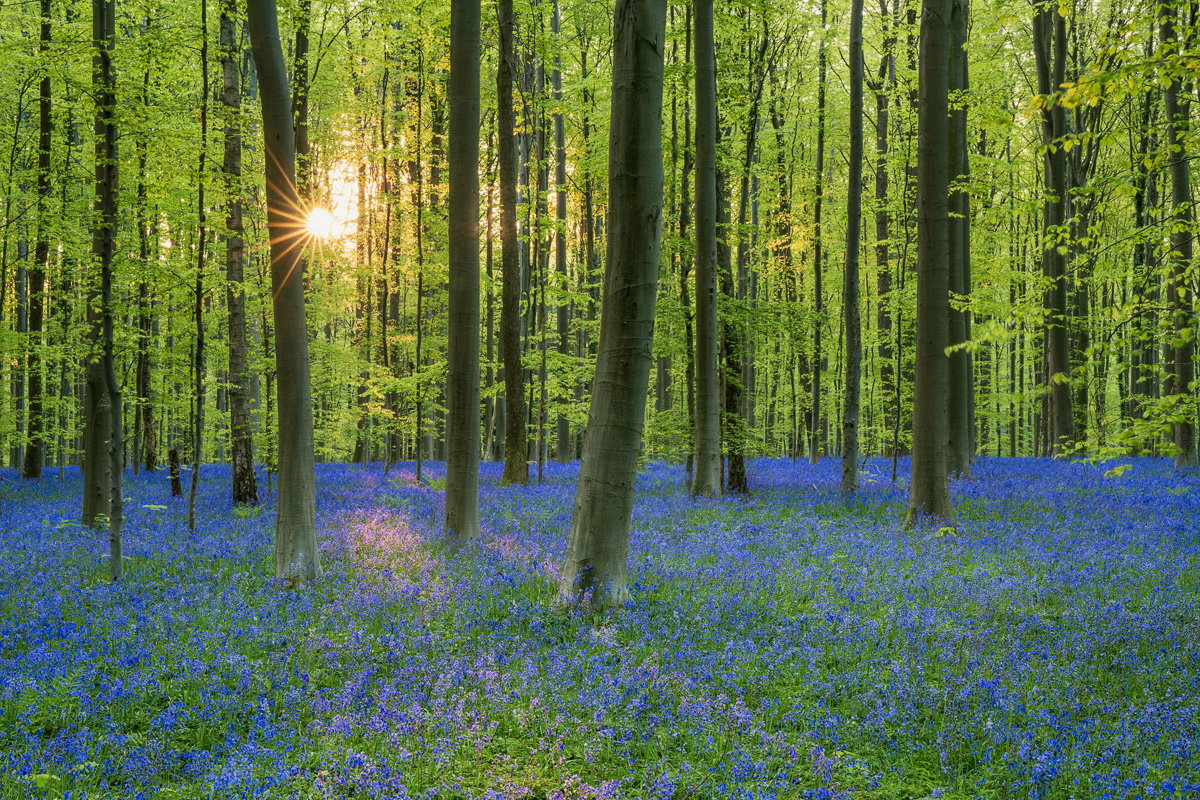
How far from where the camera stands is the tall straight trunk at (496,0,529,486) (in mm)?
14320

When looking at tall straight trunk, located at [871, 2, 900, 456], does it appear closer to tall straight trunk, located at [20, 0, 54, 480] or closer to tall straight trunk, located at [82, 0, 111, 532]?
tall straight trunk, located at [82, 0, 111, 532]

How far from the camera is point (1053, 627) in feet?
19.2

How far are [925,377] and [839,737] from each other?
7.52m

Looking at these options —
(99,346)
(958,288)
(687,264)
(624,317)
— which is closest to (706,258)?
(687,264)

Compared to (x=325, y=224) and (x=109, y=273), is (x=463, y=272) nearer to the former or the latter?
(x=109, y=273)

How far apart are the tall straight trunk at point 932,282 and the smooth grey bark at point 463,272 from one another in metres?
7.01

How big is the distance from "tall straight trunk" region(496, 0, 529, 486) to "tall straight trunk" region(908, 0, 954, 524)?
27.9 ft

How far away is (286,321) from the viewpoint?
7027 mm

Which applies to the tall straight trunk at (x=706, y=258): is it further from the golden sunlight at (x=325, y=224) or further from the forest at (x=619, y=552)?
the golden sunlight at (x=325, y=224)

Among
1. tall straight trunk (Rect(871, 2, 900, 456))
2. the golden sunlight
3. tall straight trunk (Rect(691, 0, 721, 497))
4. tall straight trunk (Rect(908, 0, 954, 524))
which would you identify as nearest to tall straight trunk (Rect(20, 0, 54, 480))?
the golden sunlight

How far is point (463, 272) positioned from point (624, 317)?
3.11 m

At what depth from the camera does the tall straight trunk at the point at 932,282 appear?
9.84 metres

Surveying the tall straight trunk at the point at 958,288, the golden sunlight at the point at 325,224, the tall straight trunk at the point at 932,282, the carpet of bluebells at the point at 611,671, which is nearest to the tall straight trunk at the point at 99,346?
the carpet of bluebells at the point at 611,671

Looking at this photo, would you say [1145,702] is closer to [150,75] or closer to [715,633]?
[715,633]
